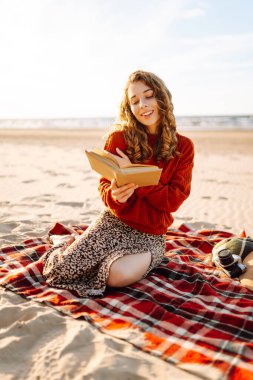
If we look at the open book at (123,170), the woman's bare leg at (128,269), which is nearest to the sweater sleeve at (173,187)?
the open book at (123,170)

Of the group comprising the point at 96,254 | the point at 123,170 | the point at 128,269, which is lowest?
the point at 128,269

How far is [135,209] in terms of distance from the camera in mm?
3367

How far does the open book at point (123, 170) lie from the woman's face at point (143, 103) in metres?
0.58

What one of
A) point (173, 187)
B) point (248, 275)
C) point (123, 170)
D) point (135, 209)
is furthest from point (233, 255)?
point (123, 170)

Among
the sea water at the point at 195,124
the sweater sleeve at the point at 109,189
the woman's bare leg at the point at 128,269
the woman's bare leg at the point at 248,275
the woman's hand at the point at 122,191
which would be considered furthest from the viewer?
the sea water at the point at 195,124

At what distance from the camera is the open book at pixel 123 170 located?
9.24 feet

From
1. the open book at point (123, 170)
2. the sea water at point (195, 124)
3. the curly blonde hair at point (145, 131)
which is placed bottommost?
the sea water at point (195, 124)

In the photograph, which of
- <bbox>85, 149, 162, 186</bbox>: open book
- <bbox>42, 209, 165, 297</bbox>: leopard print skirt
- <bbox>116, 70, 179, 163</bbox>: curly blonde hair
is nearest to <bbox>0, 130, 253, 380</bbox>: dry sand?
<bbox>42, 209, 165, 297</bbox>: leopard print skirt

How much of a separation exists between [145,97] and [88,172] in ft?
24.4

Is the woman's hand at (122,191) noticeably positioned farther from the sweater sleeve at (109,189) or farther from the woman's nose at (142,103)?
the woman's nose at (142,103)

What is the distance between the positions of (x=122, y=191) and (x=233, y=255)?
134 centimetres

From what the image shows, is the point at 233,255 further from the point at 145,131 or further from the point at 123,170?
the point at 123,170

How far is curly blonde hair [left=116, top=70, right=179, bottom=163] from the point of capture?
3424 mm

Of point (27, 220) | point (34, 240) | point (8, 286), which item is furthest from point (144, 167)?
point (27, 220)
